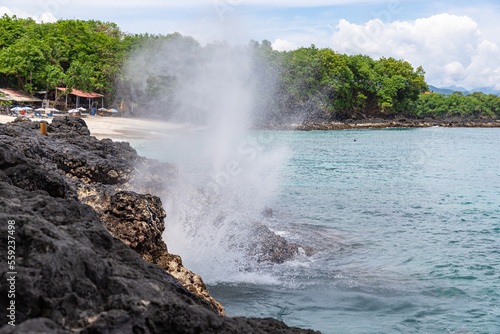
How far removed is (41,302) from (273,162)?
85.5ft

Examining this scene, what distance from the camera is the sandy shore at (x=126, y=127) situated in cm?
3366

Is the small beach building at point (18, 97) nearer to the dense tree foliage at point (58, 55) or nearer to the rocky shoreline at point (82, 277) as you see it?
the dense tree foliage at point (58, 55)

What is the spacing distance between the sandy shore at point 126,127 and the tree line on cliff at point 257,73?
6.69 ft

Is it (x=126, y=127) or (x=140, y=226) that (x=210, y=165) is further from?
(x=126, y=127)

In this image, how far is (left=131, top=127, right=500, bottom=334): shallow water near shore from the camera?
24.4ft

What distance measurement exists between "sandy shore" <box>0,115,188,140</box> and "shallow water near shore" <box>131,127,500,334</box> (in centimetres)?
1349

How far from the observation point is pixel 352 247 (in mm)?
11242

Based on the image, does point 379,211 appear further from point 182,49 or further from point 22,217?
point 22,217

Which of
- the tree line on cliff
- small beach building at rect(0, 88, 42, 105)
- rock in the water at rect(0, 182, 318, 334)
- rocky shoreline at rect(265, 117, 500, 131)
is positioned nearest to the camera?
rock in the water at rect(0, 182, 318, 334)

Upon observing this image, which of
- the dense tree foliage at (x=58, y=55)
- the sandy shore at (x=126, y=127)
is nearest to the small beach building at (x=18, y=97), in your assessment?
the dense tree foliage at (x=58, y=55)

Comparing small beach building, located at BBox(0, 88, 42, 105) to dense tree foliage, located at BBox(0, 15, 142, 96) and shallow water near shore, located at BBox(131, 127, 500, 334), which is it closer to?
dense tree foliage, located at BBox(0, 15, 142, 96)

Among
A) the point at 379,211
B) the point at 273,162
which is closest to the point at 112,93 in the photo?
the point at 273,162

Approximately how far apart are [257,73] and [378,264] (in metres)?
42.7

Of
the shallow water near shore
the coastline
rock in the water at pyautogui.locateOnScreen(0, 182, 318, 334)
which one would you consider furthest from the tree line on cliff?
rock in the water at pyautogui.locateOnScreen(0, 182, 318, 334)
